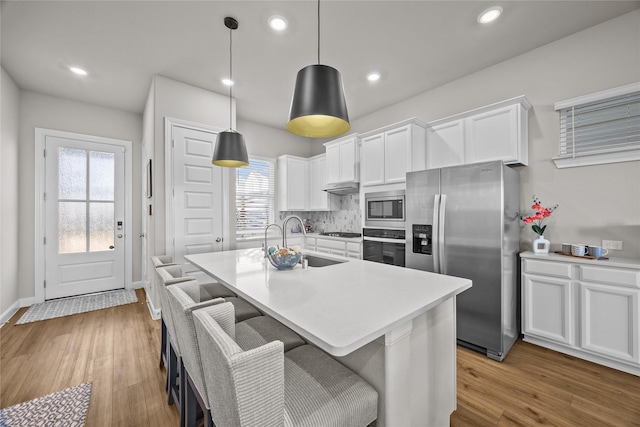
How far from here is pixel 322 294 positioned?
4.34 ft

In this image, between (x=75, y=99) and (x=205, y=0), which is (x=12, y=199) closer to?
(x=75, y=99)

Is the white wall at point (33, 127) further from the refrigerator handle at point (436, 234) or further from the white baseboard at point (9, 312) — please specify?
the refrigerator handle at point (436, 234)

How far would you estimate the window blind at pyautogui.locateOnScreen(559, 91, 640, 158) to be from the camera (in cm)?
229

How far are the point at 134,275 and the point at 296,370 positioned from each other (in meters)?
4.43

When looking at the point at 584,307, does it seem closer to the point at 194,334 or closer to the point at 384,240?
the point at 384,240

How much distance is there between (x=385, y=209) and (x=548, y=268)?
69.0 inches

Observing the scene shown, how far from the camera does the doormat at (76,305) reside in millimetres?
3295

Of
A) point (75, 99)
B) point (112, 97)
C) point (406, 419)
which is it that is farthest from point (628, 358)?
point (75, 99)

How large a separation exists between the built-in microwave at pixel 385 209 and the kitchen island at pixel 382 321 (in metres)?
1.65

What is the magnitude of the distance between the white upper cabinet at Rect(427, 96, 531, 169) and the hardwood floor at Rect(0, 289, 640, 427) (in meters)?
1.90

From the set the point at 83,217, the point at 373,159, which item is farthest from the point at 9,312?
the point at 373,159

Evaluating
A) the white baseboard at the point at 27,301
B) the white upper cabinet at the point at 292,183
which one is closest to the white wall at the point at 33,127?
the white baseboard at the point at 27,301

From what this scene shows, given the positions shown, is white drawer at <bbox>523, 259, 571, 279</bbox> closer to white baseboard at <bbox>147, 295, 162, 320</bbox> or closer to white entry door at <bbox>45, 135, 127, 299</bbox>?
white baseboard at <bbox>147, 295, 162, 320</bbox>

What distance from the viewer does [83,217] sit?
3.98 m
